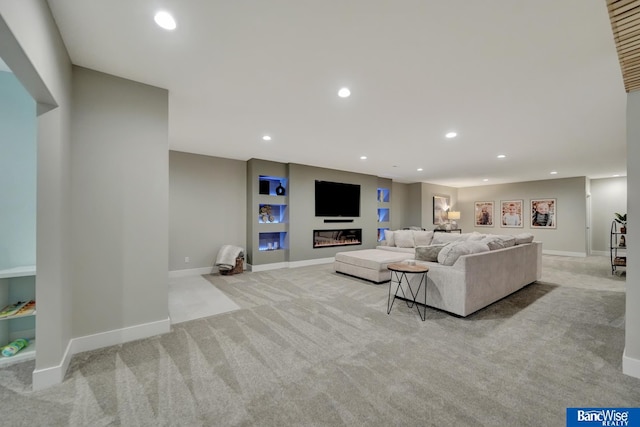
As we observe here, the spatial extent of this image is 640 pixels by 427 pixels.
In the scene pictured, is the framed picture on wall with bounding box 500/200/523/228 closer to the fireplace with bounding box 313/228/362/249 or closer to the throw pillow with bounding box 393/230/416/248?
the throw pillow with bounding box 393/230/416/248

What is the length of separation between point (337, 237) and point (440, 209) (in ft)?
17.5

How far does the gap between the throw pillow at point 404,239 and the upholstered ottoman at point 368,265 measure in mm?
894

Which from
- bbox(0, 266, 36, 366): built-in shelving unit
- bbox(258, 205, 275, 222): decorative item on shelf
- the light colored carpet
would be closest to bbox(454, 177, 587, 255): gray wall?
the light colored carpet

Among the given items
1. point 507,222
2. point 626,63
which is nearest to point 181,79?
point 626,63

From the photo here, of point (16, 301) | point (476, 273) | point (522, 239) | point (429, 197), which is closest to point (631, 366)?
point (476, 273)

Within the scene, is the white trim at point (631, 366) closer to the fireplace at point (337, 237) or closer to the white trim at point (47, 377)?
the white trim at point (47, 377)

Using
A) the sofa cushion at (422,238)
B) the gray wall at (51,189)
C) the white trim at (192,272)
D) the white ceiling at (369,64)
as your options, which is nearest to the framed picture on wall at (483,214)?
the sofa cushion at (422,238)

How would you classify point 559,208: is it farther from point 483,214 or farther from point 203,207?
point 203,207

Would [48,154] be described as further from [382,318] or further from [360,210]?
[360,210]

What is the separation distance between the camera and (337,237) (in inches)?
296

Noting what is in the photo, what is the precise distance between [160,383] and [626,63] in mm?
4112

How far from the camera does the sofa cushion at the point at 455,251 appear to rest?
10.9 feet

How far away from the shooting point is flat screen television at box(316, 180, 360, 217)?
6938 mm

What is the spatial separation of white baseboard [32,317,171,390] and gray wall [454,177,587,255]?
11.1m
